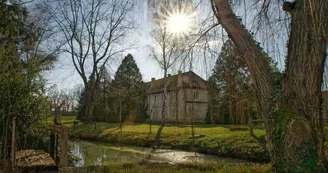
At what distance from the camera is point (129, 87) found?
119ft

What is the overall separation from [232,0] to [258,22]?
2.18 feet

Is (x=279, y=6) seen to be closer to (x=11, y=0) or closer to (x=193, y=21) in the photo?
(x=193, y=21)

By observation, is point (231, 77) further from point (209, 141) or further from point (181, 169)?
point (209, 141)

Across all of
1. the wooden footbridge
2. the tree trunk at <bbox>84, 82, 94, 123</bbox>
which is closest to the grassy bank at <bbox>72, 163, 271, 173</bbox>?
the wooden footbridge

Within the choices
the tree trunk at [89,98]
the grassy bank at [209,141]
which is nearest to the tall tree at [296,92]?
the grassy bank at [209,141]

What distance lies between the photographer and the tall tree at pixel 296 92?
13.9 feet

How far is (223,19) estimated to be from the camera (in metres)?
5.14

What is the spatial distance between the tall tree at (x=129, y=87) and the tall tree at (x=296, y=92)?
2670 cm

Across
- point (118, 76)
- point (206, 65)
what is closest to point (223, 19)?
point (206, 65)

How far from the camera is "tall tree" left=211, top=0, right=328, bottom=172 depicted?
13.9 ft

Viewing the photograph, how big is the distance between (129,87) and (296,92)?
106 feet

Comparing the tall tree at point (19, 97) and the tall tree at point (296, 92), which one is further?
the tall tree at point (19, 97)

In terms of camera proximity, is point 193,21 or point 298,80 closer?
point 298,80

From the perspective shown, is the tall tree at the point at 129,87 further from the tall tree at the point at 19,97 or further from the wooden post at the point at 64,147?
the wooden post at the point at 64,147
